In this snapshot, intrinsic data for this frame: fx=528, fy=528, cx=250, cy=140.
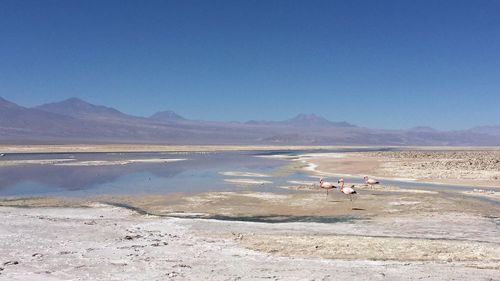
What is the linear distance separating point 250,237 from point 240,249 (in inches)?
58.9

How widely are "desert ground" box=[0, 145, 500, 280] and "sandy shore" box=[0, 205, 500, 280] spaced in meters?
0.03

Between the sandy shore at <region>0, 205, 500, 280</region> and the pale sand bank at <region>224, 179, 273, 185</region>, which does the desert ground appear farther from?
the pale sand bank at <region>224, 179, 273, 185</region>

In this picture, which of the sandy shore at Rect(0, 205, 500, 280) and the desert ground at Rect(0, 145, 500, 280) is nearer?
the sandy shore at Rect(0, 205, 500, 280)

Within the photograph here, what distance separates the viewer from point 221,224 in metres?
18.3

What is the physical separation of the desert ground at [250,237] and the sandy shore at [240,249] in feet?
0.09

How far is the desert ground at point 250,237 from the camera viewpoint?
12094 mm

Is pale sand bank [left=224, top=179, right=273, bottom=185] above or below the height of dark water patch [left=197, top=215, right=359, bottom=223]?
above

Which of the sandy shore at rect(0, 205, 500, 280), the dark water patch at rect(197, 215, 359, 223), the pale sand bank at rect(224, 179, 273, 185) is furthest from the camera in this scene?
the pale sand bank at rect(224, 179, 273, 185)

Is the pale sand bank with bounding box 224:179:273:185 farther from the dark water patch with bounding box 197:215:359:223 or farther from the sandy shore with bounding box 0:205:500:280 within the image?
the sandy shore with bounding box 0:205:500:280

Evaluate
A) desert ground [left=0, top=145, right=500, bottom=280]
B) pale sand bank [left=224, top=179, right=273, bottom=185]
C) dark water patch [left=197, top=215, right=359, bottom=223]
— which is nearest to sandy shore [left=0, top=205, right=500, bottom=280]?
desert ground [left=0, top=145, right=500, bottom=280]

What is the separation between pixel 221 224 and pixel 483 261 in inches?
339

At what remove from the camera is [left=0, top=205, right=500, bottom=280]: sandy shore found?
11.9m

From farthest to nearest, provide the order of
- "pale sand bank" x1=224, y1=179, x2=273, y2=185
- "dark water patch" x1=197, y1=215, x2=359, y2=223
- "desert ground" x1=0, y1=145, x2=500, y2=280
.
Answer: "pale sand bank" x1=224, y1=179, x2=273, y2=185, "dark water patch" x1=197, y1=215, x2=359, y2=223, "desert ground" x1=0, y1=145, x2=500, y2=280

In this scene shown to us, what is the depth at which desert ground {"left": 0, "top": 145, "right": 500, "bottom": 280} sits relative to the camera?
12.1 metres
